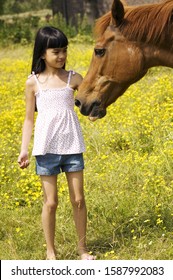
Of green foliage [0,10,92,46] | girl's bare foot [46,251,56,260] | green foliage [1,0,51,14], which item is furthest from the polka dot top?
green foliage [1,0,51,14]

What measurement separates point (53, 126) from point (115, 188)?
5.14 feet

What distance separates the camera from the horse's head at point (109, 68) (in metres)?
4.81

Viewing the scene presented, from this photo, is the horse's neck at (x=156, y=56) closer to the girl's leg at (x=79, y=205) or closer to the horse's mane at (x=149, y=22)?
the horse's mane at (x=149, y=22)

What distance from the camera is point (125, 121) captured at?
7758 mm

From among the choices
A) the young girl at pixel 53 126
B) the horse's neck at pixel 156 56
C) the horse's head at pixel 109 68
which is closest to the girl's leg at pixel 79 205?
the young girl at pixel 53 126

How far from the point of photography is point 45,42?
471 cm

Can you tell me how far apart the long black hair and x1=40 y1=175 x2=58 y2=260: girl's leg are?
755mm

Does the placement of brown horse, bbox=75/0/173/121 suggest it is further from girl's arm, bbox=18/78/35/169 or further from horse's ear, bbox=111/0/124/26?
girl's arm, bbox=18/78/35/169

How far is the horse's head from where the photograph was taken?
481 cm

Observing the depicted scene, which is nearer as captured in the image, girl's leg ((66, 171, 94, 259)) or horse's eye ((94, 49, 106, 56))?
girl's leg ((66, 171, 94, 259))

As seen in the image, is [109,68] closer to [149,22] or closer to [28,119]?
[149,22]

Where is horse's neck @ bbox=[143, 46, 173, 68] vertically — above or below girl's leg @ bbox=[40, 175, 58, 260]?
above

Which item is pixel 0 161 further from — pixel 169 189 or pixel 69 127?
pixel 69 127

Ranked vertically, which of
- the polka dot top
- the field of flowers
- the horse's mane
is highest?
the horse's mane
